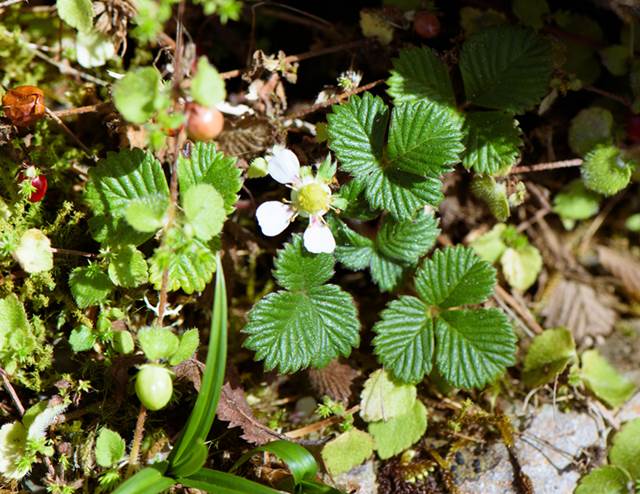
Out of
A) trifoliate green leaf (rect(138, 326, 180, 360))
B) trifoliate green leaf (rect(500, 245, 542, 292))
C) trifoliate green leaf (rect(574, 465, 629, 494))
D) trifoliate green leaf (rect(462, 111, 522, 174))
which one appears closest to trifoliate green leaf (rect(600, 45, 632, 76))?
trifoliate green leaf (rect(462, 111, 522, 174))

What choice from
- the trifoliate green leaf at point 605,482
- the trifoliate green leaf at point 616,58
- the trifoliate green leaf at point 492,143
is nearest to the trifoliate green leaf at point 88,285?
the trifoliate green leaf at point 492,143

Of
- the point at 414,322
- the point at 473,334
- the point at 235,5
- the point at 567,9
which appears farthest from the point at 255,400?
the point at 567,9

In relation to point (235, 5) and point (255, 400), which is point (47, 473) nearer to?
point (255, 400)

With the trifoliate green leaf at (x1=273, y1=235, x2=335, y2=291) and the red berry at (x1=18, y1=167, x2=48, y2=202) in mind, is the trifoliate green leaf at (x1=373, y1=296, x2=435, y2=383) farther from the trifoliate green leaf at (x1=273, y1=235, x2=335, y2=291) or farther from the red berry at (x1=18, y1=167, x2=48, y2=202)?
the red berry at (x1=18, y1=167, x2=48, y2=202)

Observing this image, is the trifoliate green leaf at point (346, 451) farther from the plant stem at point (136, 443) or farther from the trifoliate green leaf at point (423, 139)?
the trifoliate green leaf at point (423, 139)

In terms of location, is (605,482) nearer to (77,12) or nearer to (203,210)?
(203,210)

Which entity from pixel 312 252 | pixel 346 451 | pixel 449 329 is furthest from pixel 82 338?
pixel 449 329
